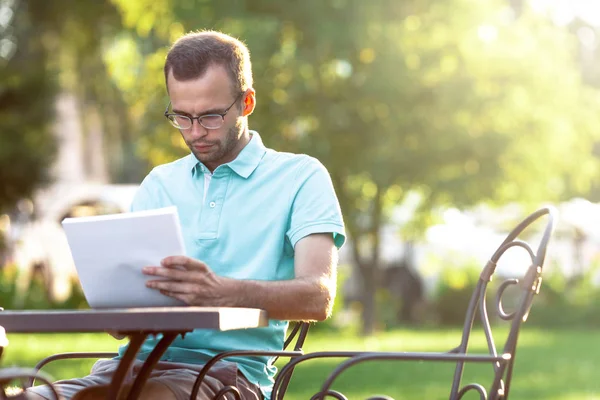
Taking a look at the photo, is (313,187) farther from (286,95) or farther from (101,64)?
(101,64)

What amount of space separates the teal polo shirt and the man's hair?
0.27 meters

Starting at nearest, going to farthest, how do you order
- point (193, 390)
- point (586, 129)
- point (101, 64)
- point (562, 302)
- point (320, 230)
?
point (193, 390)
point (320, 230)
point (586, 129)
point (562, 302)
point (101, 64)

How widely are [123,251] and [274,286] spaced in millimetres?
452

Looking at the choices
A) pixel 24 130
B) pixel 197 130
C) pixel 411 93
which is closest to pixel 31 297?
pixel 24 130

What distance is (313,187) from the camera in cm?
330

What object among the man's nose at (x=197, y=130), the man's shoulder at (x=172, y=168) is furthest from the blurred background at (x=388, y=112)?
the man's nose at (x=197, y=130)

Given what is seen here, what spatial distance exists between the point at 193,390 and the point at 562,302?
864 inches

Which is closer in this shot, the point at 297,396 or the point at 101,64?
the point at 297,396

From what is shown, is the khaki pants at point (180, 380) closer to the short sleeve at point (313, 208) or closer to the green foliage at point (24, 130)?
the short sleeve at point (313, 208)

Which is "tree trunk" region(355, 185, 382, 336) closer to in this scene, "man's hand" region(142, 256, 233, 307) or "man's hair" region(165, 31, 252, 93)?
"man's hair" region(165, 31, 252, 93)

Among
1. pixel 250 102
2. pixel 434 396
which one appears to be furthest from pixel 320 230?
pixel 434 396

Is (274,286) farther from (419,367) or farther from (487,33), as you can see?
(487,33)

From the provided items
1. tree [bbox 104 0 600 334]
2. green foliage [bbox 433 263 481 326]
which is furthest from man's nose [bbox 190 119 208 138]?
green foliage [bbox 433 263 481 326]

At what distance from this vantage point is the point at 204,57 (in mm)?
3174
